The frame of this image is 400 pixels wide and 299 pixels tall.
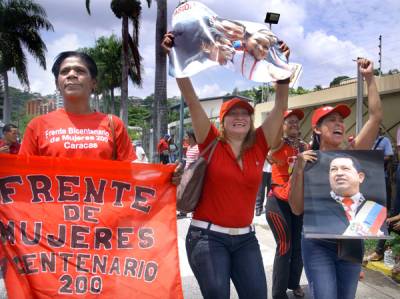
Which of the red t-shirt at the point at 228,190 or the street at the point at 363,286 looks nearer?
the red t-shirt at the point at 228,190

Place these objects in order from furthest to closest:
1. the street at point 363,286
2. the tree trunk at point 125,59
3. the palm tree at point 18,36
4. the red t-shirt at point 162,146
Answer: the palm tree at point 18,36
the tree trunk at point 125,59
the red t-shirt at point 162,146
the street at point 363,286

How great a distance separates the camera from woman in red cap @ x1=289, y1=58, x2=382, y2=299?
9.16 ft

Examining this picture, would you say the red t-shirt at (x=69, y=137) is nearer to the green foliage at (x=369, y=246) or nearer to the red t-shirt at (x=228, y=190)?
the red t-shirt at (x=228, y=190)

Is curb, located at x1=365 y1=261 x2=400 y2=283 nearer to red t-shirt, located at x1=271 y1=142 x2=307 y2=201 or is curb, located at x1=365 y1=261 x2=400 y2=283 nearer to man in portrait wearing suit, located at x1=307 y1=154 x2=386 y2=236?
red t-shirt, located at x1=271 y1=142 x2=307 y2=201

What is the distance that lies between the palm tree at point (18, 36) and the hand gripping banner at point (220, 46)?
89.8 feet

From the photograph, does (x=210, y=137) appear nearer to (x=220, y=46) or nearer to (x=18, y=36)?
(x=220, y=46)

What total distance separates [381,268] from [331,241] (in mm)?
2990

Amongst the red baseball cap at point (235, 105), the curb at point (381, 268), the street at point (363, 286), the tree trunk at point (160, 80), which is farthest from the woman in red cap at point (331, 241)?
the tree trunk at point (160, 80)

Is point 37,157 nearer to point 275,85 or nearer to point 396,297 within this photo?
point 275,85

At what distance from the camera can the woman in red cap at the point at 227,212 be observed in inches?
107

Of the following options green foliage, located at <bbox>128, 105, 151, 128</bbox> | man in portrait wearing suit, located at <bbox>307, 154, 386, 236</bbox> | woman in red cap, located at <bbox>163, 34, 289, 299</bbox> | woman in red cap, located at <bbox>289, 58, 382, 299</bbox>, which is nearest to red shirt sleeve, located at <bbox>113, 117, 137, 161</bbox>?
woman in red cap, located at <bbox>163, 34, 289, 299</bbox>

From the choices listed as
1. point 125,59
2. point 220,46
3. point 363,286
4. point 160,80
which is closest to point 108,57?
point 125,59

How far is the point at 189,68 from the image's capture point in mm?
2643

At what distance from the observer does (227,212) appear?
2742 millimetres
